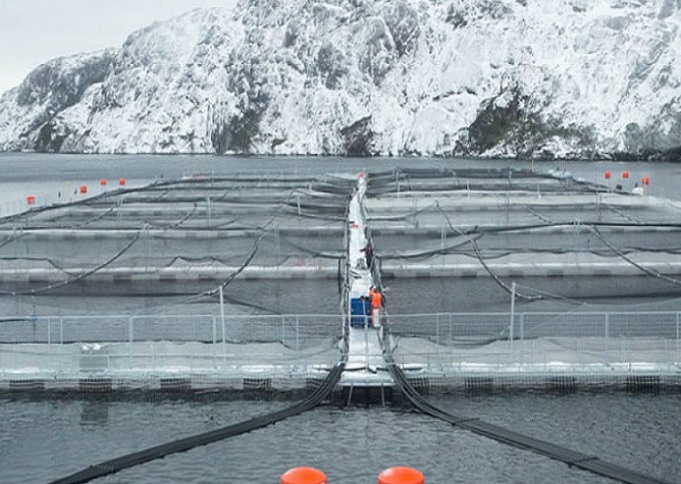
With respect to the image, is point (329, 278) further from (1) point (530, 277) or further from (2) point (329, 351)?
(2) point (329, 351)

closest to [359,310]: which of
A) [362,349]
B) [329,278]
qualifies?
[362,349]

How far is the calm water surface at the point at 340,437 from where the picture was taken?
21.2 meters

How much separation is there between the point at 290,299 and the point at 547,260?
12.6 metres

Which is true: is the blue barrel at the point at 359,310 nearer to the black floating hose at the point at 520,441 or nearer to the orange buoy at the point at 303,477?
the black floating hose at the point at 520,441

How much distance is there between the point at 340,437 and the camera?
23062 mm

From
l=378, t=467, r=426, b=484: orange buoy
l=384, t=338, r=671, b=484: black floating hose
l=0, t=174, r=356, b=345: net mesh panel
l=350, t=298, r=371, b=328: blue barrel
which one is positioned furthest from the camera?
l=0, t=174, r=356, b=345: net mesh panel

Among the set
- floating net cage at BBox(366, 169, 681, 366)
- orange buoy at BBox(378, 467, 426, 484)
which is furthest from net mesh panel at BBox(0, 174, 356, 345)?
orange buoy at BBox(378, 467, 426, 484)

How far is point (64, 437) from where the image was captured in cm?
2378

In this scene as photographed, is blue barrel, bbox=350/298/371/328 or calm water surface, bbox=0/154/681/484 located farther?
blue barrel, bbox=350/298/371/328

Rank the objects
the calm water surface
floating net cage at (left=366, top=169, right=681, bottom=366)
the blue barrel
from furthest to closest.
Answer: the blue barrel < floating net cage at (left=366, top=169, right=681, bottom=366) < the calm water surface

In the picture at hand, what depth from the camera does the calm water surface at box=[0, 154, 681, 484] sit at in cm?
2125

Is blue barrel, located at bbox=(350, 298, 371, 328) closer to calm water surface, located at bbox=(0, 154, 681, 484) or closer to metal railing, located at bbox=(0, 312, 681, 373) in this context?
metal railing, located at bbox=(0, 312, 681, 373)

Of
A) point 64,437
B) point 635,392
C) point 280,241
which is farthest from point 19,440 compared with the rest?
point 280,241

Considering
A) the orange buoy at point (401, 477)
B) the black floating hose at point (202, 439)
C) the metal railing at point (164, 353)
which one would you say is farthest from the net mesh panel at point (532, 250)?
the orange buoy at point (401, 477)
